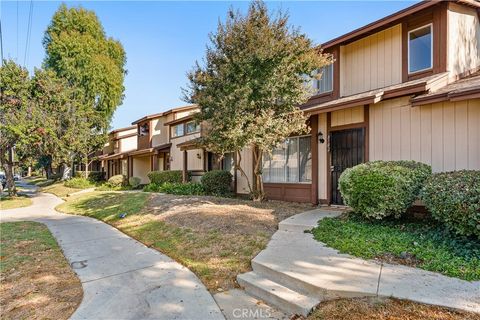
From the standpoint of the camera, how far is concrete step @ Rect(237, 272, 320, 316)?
11.5 ft

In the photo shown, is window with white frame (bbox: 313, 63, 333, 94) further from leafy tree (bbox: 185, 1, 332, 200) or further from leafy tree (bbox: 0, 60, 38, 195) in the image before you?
leafy tree (bbox: 0, 60, 38, 195)

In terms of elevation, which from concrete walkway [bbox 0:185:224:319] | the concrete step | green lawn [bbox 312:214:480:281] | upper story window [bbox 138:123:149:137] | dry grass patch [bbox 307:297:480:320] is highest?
upper story window [bbox 138:123:149:137]

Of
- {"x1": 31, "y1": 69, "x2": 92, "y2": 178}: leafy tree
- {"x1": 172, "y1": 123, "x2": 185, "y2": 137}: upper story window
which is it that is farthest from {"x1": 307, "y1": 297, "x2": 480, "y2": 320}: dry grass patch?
{"x1": 31, "y1": 69, "x2": 92, "y2": 178}: leafy tree

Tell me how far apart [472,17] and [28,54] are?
20.0 m

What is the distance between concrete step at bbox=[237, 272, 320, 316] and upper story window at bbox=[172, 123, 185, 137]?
1567cm

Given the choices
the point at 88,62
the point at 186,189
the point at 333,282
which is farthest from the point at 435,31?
Result: the point at 88,62

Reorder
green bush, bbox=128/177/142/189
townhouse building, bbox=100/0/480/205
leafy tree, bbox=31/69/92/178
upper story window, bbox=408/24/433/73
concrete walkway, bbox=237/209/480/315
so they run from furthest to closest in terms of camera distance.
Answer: green bush, bbox=128/177/142/189, leafy tree, bbox=31/69/92/178, upper story window, bbox=408/24/433/73, townhouse building, bbox=100/0/480/205, concrete walkway, bbox=237/209/480/315

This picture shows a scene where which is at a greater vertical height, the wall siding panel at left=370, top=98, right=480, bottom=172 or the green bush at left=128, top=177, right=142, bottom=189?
the wall siding panel at left=370, top=98, right=480, bottom=172

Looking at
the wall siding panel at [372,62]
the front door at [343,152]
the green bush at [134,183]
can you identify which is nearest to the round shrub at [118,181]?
the green bush at [134,183]

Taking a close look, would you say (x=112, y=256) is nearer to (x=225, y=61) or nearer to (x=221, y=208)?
(x=221, y=208)

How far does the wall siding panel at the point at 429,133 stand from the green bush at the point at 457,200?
1242 mm

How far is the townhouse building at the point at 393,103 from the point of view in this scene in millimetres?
6820

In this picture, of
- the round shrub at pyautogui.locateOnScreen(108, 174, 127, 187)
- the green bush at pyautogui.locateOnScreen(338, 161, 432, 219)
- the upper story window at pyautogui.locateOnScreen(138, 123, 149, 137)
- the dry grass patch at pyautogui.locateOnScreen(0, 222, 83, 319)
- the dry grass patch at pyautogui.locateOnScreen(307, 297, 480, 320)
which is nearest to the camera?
the dry grass patch at pyautogui.locateOnScreen(307, 297, 480, 320)

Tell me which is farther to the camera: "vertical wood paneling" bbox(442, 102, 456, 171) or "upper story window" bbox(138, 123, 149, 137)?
"upper story window" bbox(138, 123, 149, 137)
